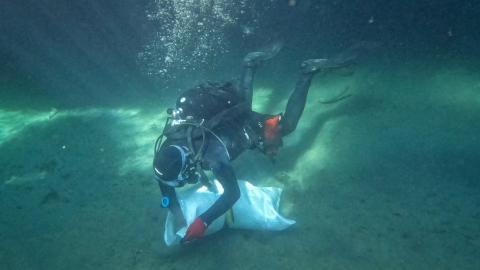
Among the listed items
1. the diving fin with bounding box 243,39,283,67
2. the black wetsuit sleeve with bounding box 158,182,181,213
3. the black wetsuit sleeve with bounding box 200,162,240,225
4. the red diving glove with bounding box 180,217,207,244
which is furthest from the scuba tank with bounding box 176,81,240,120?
the diving fin with bounding box 243,39,283,67

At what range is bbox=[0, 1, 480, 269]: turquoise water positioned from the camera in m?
3.00

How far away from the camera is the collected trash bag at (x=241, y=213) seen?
10.7 feet

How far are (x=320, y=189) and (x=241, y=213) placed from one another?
1.46 m

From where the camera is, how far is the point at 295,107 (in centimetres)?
494

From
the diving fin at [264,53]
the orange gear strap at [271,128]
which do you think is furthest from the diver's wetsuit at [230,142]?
the diving fin at [264,53]

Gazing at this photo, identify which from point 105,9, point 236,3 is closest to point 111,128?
point 105,9

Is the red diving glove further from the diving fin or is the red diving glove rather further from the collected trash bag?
the diving fin

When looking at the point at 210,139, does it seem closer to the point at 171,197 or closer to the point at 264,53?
the point at 171,197

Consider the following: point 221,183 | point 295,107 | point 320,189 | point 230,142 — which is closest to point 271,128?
point 230,142

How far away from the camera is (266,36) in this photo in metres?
6.95

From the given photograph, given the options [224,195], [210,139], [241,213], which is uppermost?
[210,139]

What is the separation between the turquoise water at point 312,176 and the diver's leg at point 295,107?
62 centimetres

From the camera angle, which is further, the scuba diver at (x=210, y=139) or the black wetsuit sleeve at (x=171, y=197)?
the black wetsuit sleeve at (x=171, y=197)

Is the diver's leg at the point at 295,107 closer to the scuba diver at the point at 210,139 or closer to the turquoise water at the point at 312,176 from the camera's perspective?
the scuba diver at the point at 210,139
